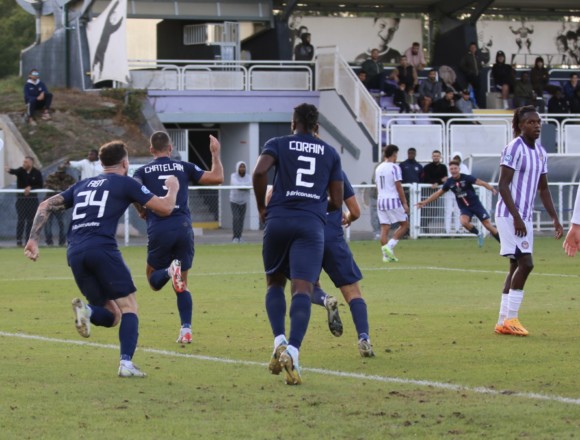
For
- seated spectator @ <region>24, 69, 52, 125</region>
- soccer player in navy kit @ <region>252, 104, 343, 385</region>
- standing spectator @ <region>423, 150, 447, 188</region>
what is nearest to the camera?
soccer player in navy kit @ <region>252, 104, 343, 385</region>

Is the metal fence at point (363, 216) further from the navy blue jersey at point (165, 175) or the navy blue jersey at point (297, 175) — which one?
the navy blue jersey at point (297, 175)

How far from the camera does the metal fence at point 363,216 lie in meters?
30.4

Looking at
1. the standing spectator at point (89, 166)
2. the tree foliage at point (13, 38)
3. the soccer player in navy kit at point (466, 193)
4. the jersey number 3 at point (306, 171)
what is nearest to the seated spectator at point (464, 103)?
the soccer player in navy kit at point (466, 193)

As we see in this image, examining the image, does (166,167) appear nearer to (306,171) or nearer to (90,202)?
(90,202)

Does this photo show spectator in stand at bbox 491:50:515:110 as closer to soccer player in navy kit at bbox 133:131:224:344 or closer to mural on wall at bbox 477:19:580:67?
mural on wall at bbox 477:19:580:67

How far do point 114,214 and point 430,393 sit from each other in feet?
8.94

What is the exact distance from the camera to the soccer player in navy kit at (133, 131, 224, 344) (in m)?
12.0

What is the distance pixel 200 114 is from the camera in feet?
124

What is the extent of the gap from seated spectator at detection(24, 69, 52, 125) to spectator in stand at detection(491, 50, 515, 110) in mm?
14115

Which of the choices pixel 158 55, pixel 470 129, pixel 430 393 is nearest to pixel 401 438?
pixel 430 393

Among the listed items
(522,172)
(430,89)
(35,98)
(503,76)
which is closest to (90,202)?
(522,172)

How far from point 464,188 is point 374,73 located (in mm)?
13827

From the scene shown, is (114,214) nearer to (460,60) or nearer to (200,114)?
(200,114)

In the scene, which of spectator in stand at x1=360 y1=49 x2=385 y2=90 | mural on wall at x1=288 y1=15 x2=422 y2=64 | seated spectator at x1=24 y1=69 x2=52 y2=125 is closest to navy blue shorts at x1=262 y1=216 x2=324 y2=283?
Answer: seated spectator at x1=24 y1=69 x2=52 y2=125
